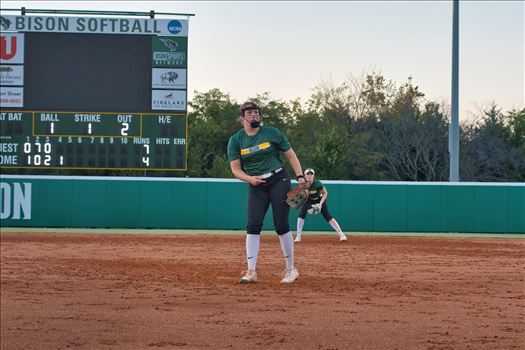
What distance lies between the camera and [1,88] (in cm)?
2233

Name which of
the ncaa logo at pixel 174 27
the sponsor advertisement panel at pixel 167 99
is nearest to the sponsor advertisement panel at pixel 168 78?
the sponsor advertisement panel at pixel 167 99

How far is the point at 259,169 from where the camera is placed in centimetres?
1051

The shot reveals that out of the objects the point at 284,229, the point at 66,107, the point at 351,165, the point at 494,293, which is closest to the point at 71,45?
the point at 66,107

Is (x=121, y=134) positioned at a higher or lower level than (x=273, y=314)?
higher

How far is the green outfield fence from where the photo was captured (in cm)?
2505

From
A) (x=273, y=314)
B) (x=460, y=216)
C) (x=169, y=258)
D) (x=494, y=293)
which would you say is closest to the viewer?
(x=273, y=314)

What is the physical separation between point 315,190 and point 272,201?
336 inches

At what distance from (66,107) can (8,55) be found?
1859 millimetres

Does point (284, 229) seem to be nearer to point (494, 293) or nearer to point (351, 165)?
point (494, 293)

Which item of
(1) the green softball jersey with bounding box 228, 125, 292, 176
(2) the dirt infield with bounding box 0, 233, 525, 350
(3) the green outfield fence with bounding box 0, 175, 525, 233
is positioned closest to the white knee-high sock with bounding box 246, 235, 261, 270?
(2) the dirt infield with bounding box 0, 233, 525, 350

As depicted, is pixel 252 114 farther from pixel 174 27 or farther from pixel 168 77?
pixel 174 27

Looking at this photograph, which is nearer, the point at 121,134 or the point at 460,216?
the point at 121,134

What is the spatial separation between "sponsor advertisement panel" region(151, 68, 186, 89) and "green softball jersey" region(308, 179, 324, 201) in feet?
16.4

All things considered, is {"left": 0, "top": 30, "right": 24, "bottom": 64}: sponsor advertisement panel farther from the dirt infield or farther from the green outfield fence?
the dirt infield
